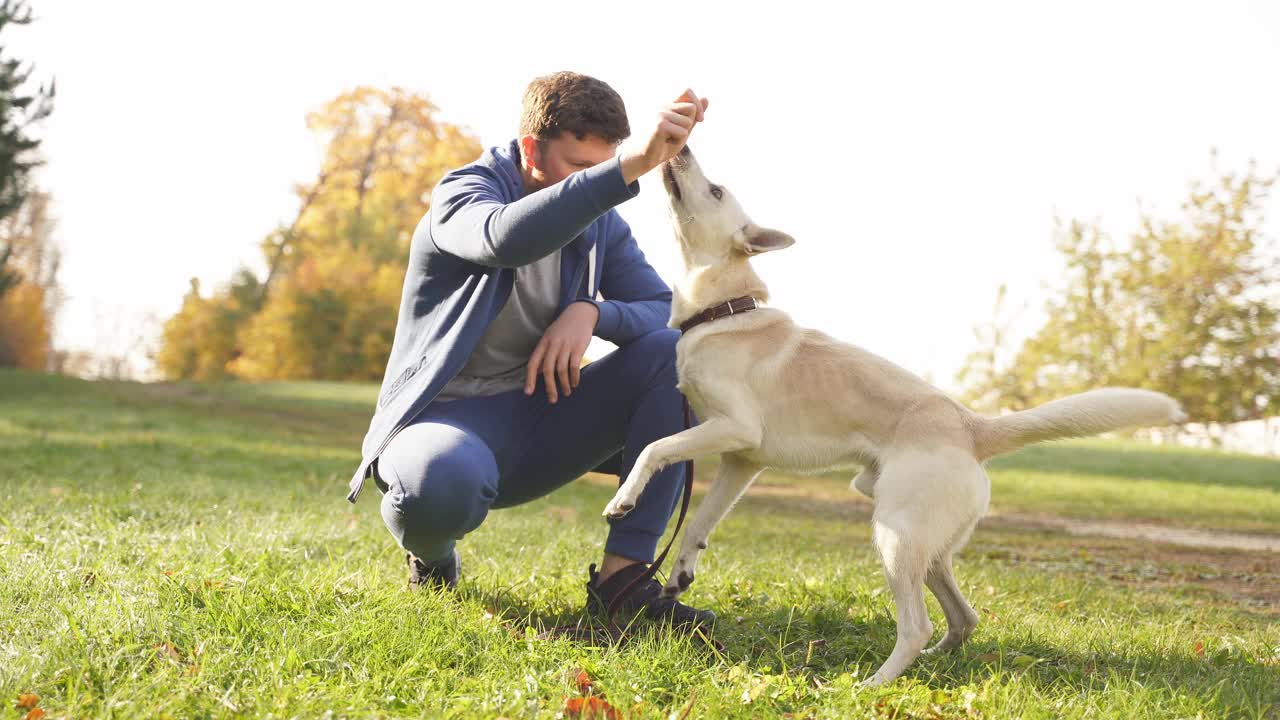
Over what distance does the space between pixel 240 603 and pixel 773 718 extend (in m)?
1.50

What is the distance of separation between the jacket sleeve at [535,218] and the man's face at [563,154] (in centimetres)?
34

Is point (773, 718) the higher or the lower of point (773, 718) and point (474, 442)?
the lower

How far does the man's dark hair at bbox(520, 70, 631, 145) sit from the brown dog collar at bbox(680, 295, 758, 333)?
2.03ft

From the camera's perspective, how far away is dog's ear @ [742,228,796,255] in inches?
119

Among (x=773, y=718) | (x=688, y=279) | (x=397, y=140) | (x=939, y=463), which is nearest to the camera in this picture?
(x=773, y=718)

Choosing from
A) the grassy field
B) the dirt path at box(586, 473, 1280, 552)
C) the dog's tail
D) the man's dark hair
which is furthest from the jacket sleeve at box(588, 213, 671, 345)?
the dirt path at box(586, 473, 1280, 552)

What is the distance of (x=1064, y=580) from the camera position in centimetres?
459

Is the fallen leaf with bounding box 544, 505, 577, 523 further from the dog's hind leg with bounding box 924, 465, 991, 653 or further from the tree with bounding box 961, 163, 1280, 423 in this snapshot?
the tree with bounding box 961, 163, 1280, 423

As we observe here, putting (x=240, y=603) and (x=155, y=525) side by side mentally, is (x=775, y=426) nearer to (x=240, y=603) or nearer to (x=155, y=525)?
(x=240, y=603)

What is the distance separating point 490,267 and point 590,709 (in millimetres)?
1364

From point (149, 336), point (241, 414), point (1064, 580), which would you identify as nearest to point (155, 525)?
point (1064, 580)

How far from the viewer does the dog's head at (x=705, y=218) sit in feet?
10.0

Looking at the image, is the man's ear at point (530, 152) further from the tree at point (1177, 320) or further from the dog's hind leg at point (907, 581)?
the tree at point (1177, 320)

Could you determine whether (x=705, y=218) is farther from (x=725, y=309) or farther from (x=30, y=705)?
(x=30, y=705)
